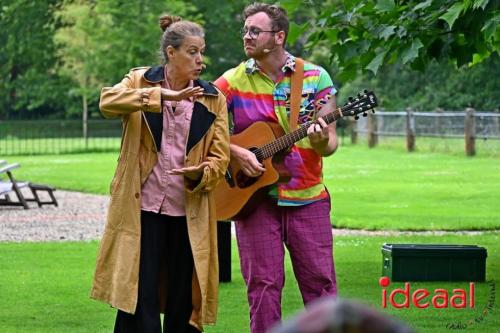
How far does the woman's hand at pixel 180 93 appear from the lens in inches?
230

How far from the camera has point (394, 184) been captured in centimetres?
2611

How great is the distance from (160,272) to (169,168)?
0.56m

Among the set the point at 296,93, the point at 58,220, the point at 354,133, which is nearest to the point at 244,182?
the point at 296,93

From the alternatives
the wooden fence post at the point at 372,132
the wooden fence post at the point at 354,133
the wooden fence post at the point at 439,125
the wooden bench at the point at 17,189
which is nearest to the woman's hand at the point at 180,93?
the wooden bench at the point at 17,189

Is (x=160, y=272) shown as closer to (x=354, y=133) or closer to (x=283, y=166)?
(x=283, y=166)

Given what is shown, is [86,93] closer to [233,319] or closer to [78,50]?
[78,50]

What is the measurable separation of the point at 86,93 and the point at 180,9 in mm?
7208

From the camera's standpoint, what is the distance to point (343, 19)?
10469 mm

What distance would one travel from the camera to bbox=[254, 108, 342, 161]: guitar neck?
20.8 ft

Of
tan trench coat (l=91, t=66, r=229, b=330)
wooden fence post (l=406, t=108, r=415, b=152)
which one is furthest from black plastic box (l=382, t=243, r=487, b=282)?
wooden fence post (l=406, t=108, r=415, b=152)

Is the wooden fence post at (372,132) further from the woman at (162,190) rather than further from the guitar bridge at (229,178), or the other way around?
the woman at (162,190)

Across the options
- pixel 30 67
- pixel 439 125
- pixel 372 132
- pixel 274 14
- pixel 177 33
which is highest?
pixel 30 67

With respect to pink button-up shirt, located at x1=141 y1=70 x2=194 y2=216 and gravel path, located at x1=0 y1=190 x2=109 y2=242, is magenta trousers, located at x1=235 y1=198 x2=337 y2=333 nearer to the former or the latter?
pink button-up shirt, located at x1=141 y1=70 x2=194 y2=216

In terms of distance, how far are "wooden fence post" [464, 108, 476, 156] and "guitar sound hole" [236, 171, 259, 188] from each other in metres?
31.1
